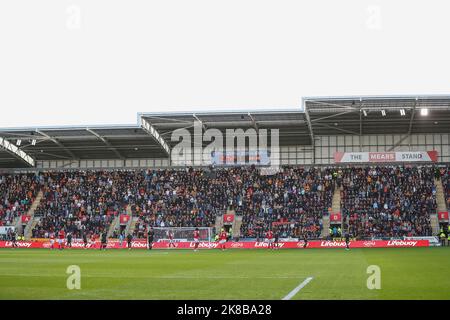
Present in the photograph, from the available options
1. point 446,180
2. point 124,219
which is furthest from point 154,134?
point 446,180

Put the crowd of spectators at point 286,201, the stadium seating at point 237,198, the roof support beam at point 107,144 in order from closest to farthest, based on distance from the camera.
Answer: the crowd of spectators at point 286,201 → the stadium seating at point 237,198 → the roof support beam at point 107,144

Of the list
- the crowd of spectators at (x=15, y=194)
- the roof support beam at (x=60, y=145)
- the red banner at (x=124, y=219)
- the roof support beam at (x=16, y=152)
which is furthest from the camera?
the crowd of spectators at (x=15, y=194)

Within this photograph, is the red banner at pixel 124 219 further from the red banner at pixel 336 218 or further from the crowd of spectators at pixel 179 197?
the red banner at pixel 336 218

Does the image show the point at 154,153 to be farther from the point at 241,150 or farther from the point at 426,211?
the point at 426,211

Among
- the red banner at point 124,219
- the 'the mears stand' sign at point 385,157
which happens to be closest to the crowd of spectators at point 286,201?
the 'the mears stand' sign at point 385,157

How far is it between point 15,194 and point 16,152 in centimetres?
497

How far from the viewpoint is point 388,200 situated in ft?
189

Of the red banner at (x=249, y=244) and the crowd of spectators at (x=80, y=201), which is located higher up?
the crowd of spectators at (x=80, y=201)

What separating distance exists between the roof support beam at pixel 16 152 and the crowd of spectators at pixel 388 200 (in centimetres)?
3476

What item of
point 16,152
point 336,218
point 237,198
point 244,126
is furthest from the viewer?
point 16,152

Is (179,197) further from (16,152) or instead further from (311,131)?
(16,152)

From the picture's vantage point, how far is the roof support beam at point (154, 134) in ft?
184

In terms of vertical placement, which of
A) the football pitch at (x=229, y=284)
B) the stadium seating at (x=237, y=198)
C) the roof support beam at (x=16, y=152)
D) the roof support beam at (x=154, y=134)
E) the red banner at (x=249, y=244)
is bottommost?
the red banner at (x=249, y=244)

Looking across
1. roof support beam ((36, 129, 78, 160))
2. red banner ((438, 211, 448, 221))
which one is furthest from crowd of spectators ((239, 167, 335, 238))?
roof support beam ((36, 129, 78, 160))
